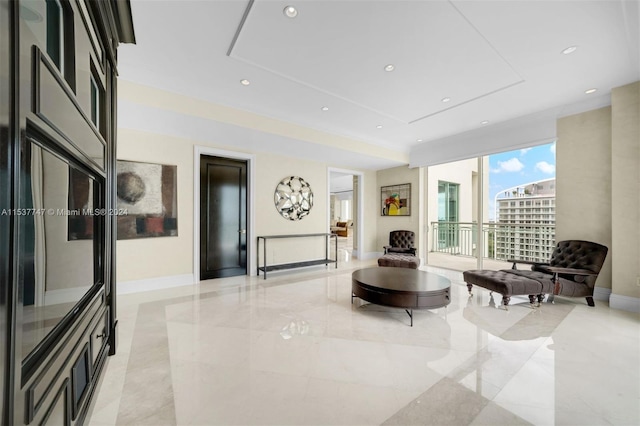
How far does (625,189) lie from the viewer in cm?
341

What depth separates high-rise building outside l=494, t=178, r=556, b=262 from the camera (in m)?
4.80

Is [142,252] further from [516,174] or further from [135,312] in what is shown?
[516,174]

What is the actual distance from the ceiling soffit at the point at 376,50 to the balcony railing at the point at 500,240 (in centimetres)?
320

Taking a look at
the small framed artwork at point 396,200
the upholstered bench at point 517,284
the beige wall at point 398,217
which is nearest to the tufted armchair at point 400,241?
the beige wall at point 398,217

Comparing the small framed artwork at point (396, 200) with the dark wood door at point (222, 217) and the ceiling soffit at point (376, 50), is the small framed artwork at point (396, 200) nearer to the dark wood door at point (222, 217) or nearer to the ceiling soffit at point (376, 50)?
the ceiling soffit at point (376, 50)

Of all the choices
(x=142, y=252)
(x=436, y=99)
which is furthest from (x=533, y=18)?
(x=142, y=252)

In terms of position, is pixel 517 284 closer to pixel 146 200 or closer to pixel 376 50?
pixel 376 50

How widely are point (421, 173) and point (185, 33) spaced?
5.57 metres

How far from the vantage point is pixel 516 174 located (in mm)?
5078

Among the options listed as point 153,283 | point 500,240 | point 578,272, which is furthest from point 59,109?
point 500,240

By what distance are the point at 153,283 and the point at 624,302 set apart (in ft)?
21.9

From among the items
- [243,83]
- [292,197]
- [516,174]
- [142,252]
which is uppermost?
[243,83]

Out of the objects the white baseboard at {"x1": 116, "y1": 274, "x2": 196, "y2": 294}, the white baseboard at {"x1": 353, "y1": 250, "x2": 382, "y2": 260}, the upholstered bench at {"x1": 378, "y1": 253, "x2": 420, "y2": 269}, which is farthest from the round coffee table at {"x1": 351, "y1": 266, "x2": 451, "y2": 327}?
the white baseboard at {"x1": 353, "y1": 250, "x2": 382, "y2": 260}

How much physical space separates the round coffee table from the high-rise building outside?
8.16 feet
